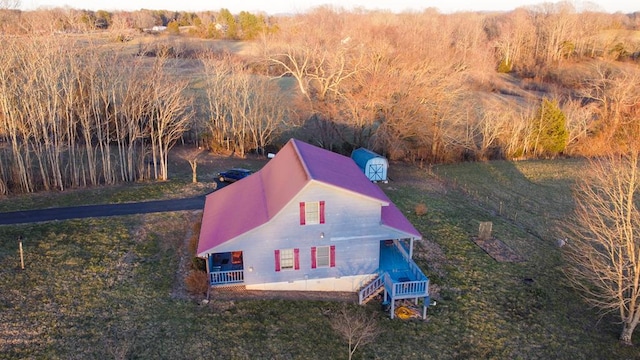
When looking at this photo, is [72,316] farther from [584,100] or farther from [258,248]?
[584,100]

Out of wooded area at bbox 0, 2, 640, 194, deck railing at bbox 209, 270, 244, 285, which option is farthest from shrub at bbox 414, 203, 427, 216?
deck railing at bbox 209, 270, 244, 285

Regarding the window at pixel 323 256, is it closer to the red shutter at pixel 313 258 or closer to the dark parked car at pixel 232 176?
the red shutter at pixel 313 258

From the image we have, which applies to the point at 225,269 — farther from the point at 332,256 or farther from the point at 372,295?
the point at 372,295

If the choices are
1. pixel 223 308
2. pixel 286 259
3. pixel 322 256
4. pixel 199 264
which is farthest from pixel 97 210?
pixel 322 256

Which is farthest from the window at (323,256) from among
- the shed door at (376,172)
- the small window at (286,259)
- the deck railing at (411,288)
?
the shed door at (376,172)

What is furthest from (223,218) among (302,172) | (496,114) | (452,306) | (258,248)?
(496,114)
